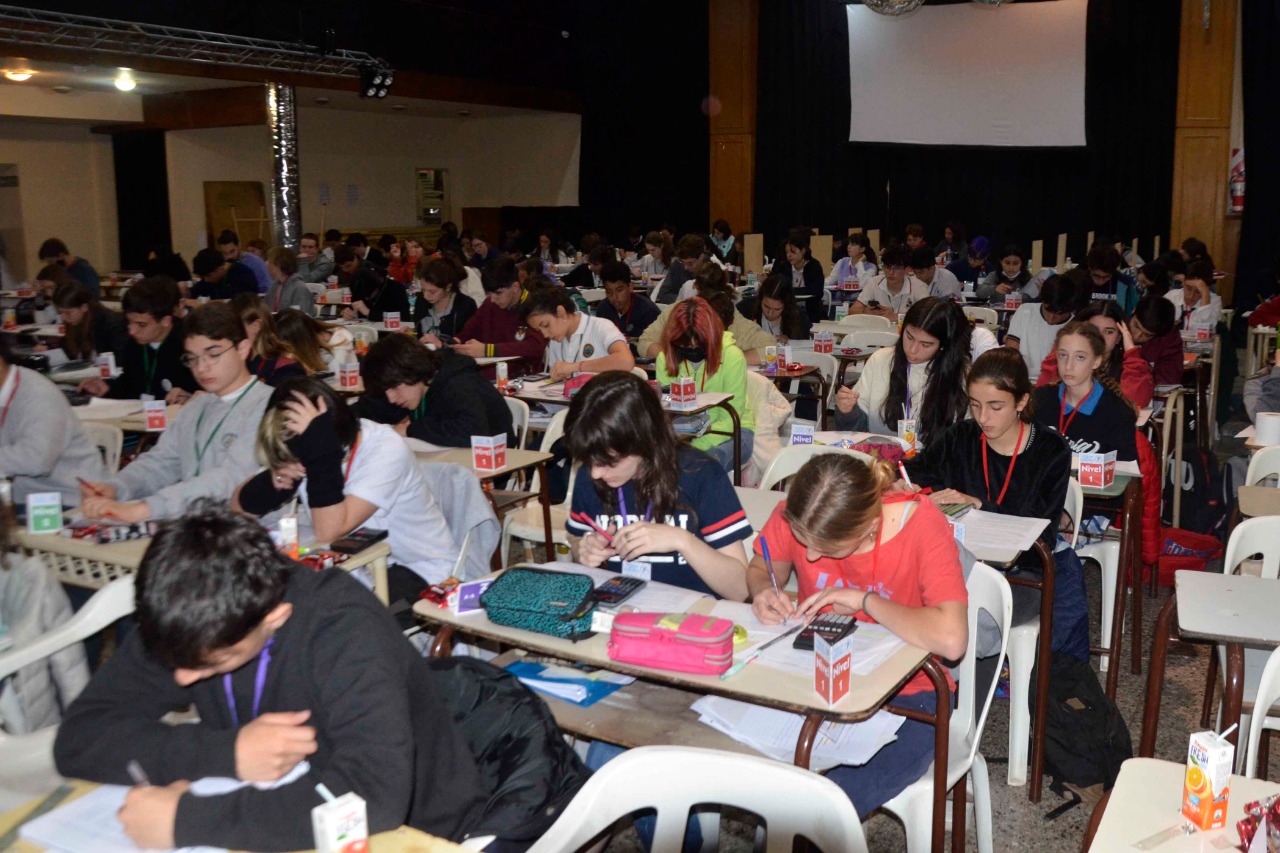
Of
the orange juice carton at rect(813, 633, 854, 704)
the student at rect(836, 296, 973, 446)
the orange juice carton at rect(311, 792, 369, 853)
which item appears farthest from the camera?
the student at rect(836, 296, 973, 446)

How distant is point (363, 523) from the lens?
319 cm

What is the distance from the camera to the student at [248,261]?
10.1 m

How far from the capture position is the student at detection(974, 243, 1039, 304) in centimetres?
1002

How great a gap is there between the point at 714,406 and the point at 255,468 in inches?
87.0

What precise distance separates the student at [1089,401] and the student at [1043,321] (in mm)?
2134

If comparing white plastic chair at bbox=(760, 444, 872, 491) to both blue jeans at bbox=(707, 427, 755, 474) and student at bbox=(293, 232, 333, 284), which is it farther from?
student at bbox=(293, 232, 333, 284)

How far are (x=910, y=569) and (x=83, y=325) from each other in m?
5.62

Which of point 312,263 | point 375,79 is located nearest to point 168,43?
point 375,79

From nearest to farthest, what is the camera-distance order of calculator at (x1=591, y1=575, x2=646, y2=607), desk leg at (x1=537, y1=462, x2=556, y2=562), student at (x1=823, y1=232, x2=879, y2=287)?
1. calculator at (x1=591, y1=575, x2=646, y2=607)
2. desk leg at (x1=537, y1=462, x2=556, y2=562)
3. student at (x1=823, y1=232, x2=879, y2=287)

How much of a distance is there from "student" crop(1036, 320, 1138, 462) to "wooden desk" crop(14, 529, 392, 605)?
2.52 m

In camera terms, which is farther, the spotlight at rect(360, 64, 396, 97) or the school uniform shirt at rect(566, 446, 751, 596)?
the spotlight at rect(360, 64, 396, 97)

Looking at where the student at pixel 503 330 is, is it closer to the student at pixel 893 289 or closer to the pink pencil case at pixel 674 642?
the student at pixel 893 289

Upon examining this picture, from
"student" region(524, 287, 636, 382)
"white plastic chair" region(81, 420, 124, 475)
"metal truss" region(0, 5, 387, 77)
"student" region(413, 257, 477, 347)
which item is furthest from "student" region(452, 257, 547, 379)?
"metal truss" region(0, 5, 387, 77)

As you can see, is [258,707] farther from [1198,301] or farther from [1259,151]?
[1259,151]
